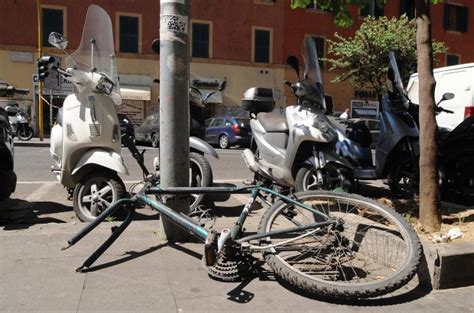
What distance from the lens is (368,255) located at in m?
4.19

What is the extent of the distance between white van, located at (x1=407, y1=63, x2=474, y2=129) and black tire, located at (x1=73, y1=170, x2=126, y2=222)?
542 cm

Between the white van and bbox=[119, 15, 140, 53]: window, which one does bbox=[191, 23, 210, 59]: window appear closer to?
bbox=[119, 15, 140, 53]: window

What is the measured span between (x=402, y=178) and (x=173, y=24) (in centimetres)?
461

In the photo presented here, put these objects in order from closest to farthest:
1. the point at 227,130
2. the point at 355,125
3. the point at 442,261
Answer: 1. the point at 442,261
2. the point at 355,125
3. the point at 227,130

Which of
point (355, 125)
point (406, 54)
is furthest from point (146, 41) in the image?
point (355, 125)

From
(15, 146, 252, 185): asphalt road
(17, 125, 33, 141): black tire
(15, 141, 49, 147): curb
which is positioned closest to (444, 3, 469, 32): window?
(15, 146, 252, 185): asphalt road

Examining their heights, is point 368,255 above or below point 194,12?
below

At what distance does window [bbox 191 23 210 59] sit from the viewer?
1093 inches

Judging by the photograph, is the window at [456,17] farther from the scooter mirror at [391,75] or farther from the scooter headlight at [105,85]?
the scooter headlight at [105,85]

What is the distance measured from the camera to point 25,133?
20609mm

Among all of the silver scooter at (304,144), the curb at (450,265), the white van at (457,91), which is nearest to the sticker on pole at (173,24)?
the silver scooter at (304,144)

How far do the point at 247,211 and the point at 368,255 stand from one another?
1.13 m

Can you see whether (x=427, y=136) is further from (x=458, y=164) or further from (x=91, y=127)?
(x=91, y=127)

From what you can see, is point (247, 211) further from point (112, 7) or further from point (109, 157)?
point (112, 7)
